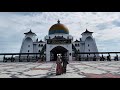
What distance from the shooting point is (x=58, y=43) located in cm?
2777

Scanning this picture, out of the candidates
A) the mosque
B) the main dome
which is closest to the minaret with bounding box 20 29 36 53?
the mosque

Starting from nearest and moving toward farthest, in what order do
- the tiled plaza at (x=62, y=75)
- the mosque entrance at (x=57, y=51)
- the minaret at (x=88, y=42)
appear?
the tiled plaza at (x=62, y=75) < the mosque entrance at (x=57, y=51) < the minaret at (x=88, y=42)

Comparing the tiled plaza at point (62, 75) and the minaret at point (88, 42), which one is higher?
the minaret at point (88, 42)

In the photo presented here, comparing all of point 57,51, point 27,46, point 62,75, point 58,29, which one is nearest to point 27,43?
point 27,46

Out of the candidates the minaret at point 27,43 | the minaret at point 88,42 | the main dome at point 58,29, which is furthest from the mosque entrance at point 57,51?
the minaret at point 27,43

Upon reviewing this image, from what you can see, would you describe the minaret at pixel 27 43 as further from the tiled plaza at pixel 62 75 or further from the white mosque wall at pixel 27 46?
the tiled plaza at pixel 62 75

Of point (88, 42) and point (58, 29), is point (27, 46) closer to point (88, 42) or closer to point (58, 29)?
point (58, 29)

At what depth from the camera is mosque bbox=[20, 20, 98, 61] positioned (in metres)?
28.0

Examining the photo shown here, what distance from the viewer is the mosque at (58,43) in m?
28.0

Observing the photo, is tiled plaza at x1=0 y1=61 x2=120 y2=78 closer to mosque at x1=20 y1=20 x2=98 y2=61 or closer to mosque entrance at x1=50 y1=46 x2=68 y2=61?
mosque at x1=20 y1=20 x2=98 y2=61
